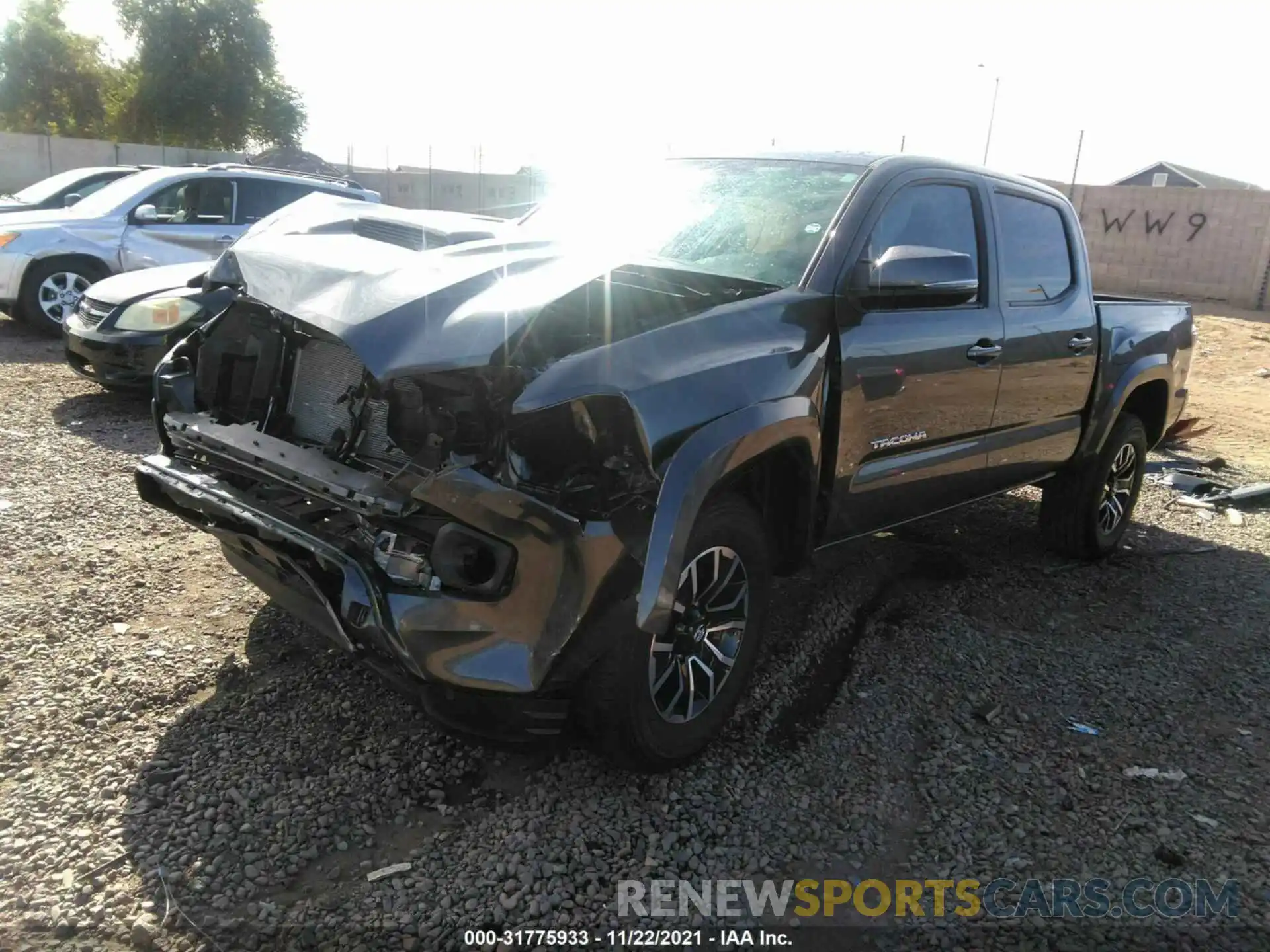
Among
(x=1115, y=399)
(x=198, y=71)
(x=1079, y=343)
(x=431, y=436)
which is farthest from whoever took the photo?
(x=198, y=71)

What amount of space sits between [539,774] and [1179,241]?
22.2m

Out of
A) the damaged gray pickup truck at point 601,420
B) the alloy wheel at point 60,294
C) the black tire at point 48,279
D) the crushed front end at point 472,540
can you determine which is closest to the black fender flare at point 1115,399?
the damaged gray pickup truck at point 601,420

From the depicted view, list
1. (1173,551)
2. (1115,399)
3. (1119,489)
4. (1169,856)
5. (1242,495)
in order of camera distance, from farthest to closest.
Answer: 1. (1242,495)
2. (1173,551)
3. (1119,489)
4. (1115,399)
5. (1169,856)

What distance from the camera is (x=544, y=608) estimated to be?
2.50 meters

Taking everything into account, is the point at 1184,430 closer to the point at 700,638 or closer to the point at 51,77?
the point at 700,638

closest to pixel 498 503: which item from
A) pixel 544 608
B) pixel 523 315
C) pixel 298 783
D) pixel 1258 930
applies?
pixel 544 608

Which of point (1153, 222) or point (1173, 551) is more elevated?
point (1153, 222)

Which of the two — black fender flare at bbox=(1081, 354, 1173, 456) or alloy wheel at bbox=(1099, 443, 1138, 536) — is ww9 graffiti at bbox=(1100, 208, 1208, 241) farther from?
black fender flare at bbox=(1081, 354, 1173, 456)

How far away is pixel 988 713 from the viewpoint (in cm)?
358

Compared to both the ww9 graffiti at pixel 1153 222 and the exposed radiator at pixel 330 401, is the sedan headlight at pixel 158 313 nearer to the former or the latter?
the exposed radiator at pixel 330 401

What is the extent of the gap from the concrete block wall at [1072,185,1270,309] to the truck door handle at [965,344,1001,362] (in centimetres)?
1953

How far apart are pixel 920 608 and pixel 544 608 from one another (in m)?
2.57

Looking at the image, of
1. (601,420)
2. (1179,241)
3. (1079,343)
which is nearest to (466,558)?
(601,420)

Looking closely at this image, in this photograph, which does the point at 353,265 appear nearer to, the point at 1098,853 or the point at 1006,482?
the point at 1098,853
